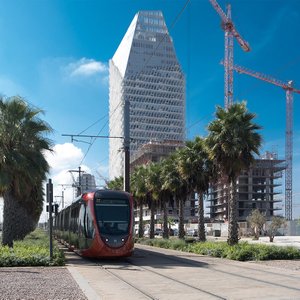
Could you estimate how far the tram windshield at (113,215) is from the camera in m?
24.3

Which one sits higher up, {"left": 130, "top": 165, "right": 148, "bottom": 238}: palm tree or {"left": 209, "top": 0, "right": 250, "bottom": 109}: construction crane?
{"left": 209, "top": 0, "right": 250, "bottom": 109}: construction crane

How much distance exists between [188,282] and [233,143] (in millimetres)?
14867

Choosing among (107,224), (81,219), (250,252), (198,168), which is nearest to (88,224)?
(107,224)

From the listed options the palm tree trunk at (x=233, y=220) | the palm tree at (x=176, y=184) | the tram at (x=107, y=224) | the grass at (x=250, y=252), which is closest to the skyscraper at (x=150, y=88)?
the palm tree at (x=176, y=184)

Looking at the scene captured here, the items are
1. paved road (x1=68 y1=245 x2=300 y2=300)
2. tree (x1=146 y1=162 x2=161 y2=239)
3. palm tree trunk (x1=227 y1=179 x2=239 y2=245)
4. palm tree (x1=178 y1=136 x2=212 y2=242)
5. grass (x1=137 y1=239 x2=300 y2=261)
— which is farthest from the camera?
tree (x1=146 y1=162 x2=161 y2=239)

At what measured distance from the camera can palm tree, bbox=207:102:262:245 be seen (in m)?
29.5

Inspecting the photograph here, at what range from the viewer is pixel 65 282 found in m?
15.3

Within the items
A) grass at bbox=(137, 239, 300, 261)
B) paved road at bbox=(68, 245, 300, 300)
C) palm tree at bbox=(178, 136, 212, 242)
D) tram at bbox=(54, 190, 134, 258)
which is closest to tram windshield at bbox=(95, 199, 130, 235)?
tram at bbox=(54, 190, 134, 258)

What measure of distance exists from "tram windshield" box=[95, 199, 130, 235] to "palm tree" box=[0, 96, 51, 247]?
4.62 metres

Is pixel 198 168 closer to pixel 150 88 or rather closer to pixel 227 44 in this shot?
pixel 227 44

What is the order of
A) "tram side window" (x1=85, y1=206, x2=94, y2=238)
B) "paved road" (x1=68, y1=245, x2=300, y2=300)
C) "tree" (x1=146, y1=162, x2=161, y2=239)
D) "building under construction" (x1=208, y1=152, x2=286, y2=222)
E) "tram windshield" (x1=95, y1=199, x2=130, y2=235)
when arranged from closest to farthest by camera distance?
"paved road" (x1=68, y1=245, x2=300, y2=300), "tram windshield" (x1=95, y1=199, x2=130, y2=235), "tram side window" (x1=85, y1=206, x2=94, y2=238), "tree" (x1=146, y1=162, x2=161, y2=239), "building under construction" (x1=208, y1=152, x2=286, y2=222)

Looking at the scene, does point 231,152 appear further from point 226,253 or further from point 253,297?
point 253,297

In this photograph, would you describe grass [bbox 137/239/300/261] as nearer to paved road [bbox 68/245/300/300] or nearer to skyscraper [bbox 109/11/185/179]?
paved road [bbox 68/245/300/300]

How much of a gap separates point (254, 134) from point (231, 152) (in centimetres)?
205
